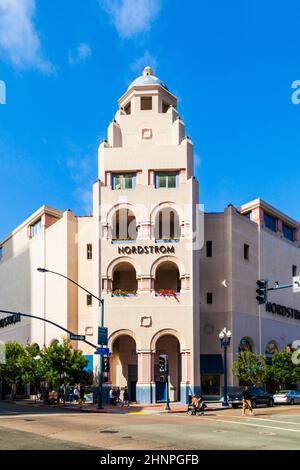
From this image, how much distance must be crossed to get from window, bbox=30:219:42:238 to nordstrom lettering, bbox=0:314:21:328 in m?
9.60

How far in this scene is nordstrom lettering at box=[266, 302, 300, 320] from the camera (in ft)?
206

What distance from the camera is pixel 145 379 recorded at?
1962 inches

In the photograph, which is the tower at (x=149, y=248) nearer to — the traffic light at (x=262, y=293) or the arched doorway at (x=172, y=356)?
the arched doorway at (x=172, y=356)

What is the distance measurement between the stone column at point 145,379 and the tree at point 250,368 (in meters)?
7.95

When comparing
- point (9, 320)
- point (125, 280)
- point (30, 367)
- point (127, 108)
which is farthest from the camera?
point (9, 320)

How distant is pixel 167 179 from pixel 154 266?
807cm

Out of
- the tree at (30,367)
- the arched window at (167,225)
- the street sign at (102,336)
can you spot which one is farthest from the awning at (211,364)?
the street sign at (102,336)

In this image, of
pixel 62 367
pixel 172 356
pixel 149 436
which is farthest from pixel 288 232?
pixel 149 436

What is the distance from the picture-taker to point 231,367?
179 feet

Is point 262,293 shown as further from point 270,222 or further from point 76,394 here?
point 270,222

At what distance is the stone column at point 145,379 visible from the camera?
49.3m

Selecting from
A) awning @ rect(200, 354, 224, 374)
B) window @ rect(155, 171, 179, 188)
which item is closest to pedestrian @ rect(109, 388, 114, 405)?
awning @ rect(200, 354, 224, 374)

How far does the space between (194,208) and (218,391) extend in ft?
55.8
